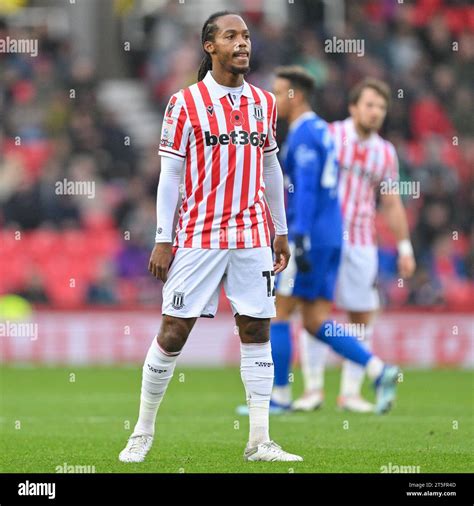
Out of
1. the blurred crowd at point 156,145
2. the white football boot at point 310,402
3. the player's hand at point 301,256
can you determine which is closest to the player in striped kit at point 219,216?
the player's hand at point 301,256

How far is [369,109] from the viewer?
1156cm

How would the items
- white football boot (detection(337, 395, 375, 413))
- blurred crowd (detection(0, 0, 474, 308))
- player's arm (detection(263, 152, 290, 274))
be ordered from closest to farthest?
player's arm (detection(263, 152, 290, 274)) → white football boot (detection(337, 395, 375, 413)) → blurred crowd (detection(0, 0, 474, 308))

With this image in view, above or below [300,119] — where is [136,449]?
below

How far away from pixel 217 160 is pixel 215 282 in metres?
0.69

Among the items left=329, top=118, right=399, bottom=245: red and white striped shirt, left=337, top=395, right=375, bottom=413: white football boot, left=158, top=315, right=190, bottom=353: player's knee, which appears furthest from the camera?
left=329, top=118, right=399, bottom=245: red and white striped shirt

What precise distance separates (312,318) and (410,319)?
19.5 ft

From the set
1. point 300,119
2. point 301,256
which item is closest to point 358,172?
point 300,119

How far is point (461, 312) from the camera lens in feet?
54.9

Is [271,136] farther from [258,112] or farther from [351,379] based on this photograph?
[351,379]

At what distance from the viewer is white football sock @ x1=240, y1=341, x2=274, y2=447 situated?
7738mm

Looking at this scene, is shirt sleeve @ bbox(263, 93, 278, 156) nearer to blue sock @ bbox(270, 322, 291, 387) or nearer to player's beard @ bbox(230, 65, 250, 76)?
player's beard @ bbox(230, 65, 250, 76)

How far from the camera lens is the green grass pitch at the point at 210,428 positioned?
774cm

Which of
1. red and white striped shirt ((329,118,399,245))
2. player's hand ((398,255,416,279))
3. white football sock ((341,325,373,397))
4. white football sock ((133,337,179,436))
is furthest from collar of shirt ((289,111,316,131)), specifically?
→ white football sock ((133,337,179,436))

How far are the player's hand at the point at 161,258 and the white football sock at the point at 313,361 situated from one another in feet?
13.7
